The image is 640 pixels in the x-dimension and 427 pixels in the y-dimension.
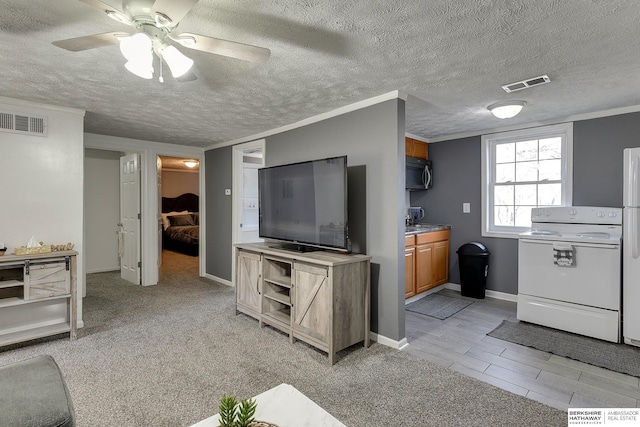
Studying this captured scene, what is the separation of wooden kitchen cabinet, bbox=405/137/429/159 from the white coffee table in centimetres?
374

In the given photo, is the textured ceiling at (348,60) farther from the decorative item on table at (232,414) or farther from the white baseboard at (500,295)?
the white baseboard at (500,295)

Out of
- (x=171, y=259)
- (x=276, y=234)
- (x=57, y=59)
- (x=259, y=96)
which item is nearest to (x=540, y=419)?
(x=276, y=234)

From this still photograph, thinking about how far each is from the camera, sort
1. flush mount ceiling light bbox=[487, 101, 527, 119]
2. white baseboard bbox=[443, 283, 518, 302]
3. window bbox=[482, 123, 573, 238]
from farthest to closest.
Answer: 1. white baseboard bbox=[443, 283, 518, 302]
2. window bbox=[482, 123, 573, 238]
3. flush mount ceiling light bbox=[487, 101, 527, 119]

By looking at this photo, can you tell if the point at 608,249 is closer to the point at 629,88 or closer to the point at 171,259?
the point at 629,88

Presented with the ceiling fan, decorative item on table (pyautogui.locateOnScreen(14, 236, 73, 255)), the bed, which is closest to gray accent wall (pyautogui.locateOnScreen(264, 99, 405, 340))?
the ceiling fan

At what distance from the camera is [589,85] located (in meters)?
2.65

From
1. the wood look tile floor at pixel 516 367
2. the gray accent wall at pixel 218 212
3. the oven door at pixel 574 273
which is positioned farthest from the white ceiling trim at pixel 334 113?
the wood look tile floor at pixel 516 367

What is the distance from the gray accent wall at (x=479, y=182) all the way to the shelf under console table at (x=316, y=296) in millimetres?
2394

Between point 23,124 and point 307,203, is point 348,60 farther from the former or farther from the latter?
point 23,124

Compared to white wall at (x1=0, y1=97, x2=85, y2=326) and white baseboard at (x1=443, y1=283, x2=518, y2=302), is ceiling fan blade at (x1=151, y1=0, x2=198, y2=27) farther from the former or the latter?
white baseboard at (x1=443, y1=283, x2=518, y2=302)

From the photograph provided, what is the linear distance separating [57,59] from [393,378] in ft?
10.5

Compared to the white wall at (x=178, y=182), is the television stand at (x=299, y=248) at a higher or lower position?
lower

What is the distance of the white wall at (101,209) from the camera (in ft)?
18.8

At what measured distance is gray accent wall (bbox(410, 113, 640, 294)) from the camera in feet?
11.1
